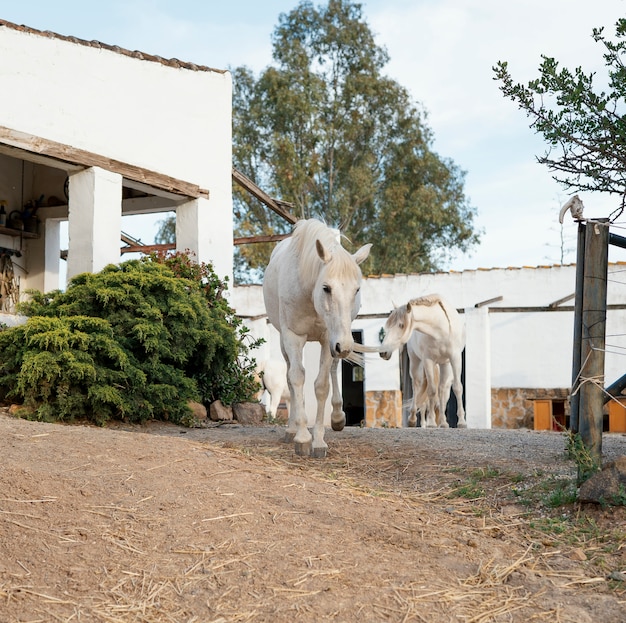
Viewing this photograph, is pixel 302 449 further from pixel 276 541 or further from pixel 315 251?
pixel 276 541

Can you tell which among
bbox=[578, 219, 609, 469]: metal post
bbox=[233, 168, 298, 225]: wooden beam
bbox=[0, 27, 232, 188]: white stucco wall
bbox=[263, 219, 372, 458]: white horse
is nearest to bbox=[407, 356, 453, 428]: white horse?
bbox=[233, 168, 298, 225]: wooden beam

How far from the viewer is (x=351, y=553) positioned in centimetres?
369

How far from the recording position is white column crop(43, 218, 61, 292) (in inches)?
529

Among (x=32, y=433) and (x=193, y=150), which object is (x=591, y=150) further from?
(x=193, y=150)

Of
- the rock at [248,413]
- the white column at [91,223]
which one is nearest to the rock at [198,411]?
the rock at [248,413]

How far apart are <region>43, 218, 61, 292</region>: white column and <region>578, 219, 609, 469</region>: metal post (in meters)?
10.2

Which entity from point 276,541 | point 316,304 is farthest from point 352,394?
point 276,541

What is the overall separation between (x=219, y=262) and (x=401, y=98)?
1997 cm

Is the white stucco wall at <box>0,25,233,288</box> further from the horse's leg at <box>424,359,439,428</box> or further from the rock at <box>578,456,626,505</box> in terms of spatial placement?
the rock at <box>578,456,626,505</box>

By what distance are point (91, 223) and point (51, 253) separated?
3.63 metres

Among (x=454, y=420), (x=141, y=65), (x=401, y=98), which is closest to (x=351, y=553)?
(x=141, y=65)

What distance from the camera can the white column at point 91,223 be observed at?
33.6ft

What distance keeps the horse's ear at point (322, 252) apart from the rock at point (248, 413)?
4.77 m

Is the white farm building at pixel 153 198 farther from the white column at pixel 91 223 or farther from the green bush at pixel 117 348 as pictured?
the green bush at pixel 117 348
